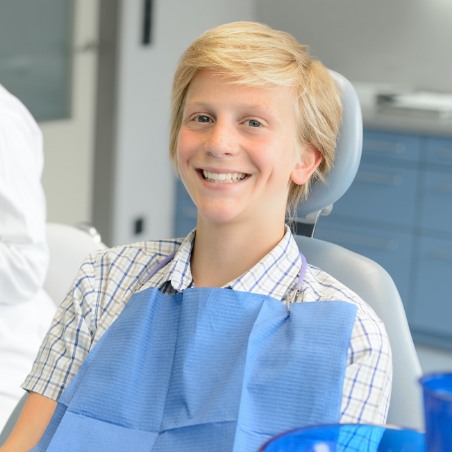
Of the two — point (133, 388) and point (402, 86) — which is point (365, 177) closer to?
point (402, 86)

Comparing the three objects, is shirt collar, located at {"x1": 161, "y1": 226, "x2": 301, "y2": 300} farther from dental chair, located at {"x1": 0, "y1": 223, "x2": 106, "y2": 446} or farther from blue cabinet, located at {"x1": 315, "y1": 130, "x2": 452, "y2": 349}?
blue cabinet, located at {"x1": 315, "y1": 130, "x2": 452, "y2": 349}

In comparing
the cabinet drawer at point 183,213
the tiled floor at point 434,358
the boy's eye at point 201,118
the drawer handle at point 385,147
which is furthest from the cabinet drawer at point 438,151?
the boy's eye at point 201,118

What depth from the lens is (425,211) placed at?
406 centimetres

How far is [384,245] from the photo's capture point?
4172 mm

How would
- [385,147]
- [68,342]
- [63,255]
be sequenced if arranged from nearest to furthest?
[68,342], [63,255], [385,147]

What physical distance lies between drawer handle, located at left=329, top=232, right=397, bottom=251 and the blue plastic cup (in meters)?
3.54

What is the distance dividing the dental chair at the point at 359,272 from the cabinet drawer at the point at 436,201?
2.41 m

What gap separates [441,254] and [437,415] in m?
3.51

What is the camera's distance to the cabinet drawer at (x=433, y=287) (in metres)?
4.06

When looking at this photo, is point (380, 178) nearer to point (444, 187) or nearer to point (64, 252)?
point (444, 187)

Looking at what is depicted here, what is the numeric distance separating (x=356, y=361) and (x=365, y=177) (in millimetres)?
2851

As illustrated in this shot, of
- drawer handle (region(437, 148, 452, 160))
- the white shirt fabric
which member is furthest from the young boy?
drawer handle (region(437, 148, 452, 160))

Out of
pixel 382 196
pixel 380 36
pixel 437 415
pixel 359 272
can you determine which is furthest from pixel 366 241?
pixel 437 415

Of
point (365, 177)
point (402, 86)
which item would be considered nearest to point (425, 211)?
point (365, 177)
